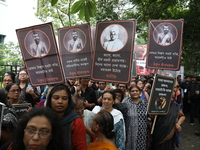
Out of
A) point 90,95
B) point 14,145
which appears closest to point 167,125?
point 90,95

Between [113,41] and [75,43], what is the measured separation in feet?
2.16

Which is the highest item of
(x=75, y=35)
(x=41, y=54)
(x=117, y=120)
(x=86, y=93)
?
(x=75, y=35)

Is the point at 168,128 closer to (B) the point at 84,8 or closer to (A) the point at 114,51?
(A) the point at 114,51

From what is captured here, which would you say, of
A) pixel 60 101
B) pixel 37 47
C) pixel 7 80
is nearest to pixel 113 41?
pixel 37 47

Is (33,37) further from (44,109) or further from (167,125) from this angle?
(167,125)

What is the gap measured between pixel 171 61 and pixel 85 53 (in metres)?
1.81

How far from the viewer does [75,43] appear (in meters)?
3.41

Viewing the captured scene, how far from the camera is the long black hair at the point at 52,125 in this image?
1.53 m

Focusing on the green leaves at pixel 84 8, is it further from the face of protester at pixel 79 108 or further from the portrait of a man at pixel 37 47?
the face of protester at pixel 79 108

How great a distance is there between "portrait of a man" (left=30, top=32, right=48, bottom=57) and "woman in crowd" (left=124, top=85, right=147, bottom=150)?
5.94 ft

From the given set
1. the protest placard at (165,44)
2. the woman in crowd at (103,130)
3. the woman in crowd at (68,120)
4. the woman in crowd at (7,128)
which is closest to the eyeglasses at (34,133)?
the woman in crowd at (68,120)

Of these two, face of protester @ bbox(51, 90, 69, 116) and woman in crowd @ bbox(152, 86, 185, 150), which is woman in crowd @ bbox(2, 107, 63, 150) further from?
woman in crowd @ bbox(152, 86, 185, 150)

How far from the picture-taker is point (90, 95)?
14.5 feet

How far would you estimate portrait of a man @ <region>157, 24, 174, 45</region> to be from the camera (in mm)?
4037
